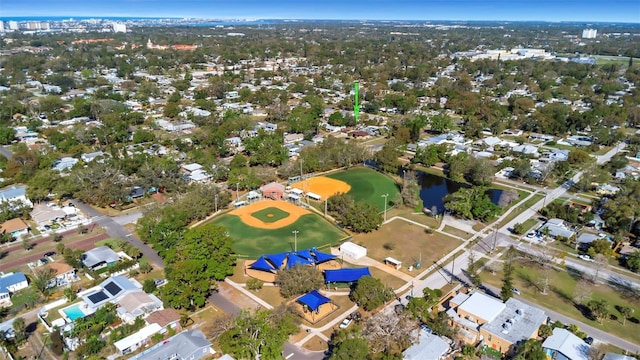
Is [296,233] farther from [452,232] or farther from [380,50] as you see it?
[380,50]

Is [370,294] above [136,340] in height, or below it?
above

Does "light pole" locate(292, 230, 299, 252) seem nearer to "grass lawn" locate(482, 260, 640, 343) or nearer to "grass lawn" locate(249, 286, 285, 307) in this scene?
Answer: "grass lawn" locate(249, 286, 285, 307)

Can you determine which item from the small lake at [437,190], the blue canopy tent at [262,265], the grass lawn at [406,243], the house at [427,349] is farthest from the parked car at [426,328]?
the small lake at [437,190]

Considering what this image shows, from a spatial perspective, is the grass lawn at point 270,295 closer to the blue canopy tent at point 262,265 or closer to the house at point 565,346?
the blue canopy tent at point 262,265

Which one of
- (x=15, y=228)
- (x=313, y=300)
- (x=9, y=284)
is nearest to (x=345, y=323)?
(x=313, y=300)

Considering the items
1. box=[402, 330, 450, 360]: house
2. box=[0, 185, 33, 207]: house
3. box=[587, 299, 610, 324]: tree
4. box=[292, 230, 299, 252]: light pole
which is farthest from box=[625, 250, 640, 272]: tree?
box=[0, 185, 33, 207]: house

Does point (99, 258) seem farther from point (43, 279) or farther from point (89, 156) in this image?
point (89, 156)
